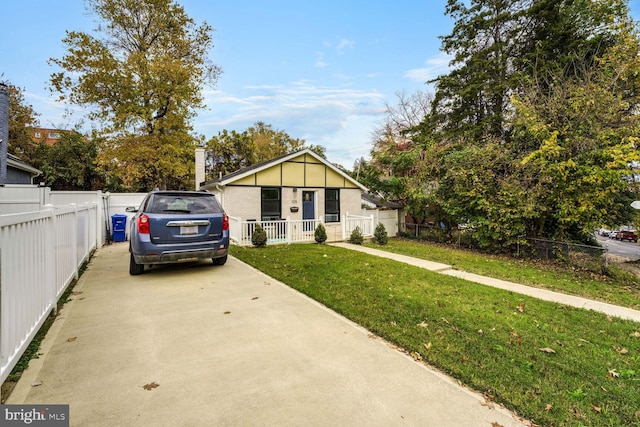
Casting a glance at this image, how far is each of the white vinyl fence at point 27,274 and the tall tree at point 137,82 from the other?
15.1 metres

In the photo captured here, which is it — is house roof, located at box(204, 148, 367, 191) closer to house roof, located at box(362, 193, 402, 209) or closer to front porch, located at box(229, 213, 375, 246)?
front porch, located at box(229, 213, 375, 246)

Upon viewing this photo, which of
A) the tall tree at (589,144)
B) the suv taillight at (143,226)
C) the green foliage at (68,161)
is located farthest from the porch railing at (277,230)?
the green foliage at (68,161)

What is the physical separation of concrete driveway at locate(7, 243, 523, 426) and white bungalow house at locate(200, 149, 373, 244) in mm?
6781

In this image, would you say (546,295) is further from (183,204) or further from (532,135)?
(532,135)

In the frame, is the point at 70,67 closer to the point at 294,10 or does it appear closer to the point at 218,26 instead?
the point at 218,26

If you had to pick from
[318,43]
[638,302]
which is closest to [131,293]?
[638,302]

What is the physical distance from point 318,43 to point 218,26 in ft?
33.5

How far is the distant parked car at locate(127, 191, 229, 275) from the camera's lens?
5.45 meters

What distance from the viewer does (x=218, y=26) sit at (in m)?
19.9

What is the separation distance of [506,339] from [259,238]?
7838mm

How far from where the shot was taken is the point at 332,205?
49.3 ft

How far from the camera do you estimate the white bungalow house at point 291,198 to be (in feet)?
37.8

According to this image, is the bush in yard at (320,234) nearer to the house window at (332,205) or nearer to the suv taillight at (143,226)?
the house window at (332,205)

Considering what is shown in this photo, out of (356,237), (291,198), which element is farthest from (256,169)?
(356,237)
